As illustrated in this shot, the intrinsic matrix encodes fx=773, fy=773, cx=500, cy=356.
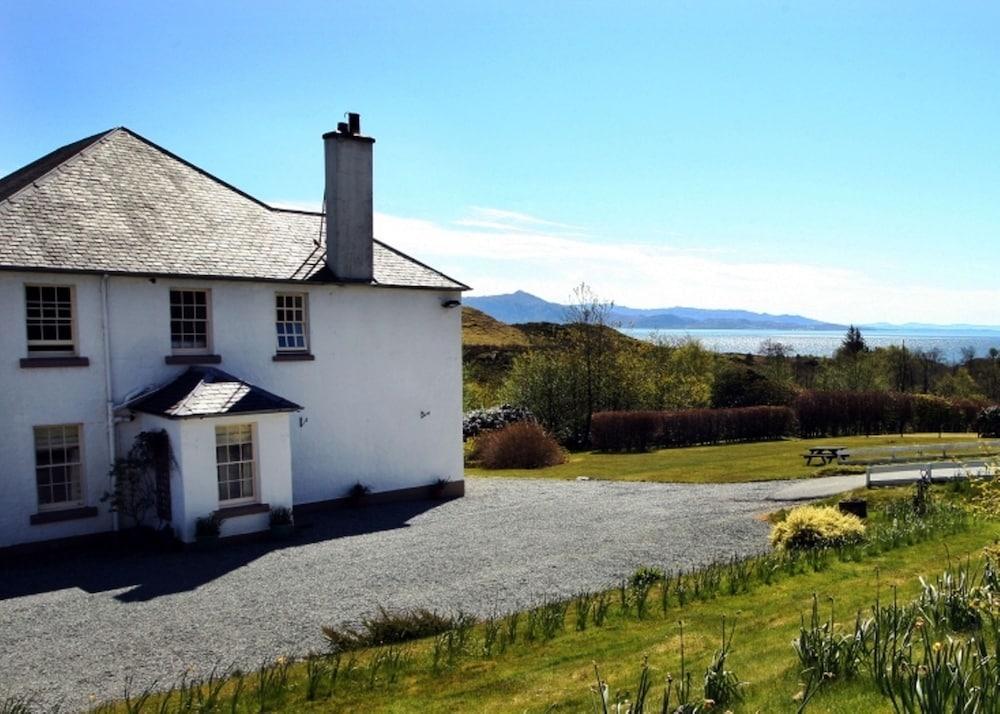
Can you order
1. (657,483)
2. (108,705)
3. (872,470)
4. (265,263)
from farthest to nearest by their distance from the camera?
(657,483), (872,470), (265,263), (108,705)

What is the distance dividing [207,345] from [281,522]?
472 centimetres

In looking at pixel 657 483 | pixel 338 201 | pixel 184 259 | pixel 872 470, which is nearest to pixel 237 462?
pixel 184 259

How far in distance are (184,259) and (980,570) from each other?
16742 mm

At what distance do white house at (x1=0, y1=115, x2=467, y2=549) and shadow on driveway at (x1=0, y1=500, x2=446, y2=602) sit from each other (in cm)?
62

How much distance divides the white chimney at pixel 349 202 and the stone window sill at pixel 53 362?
6.39 meters

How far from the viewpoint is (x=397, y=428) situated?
21.9 m

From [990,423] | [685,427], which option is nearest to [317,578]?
[685,427]

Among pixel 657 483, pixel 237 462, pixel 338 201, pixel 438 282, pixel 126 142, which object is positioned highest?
pixel 126 142

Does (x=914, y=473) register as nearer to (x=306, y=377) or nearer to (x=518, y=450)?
(x=518, y=450)

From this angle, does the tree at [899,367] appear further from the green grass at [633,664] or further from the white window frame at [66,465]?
the white window frame at [66,465]

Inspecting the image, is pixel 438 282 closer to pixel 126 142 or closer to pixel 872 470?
pixel 126 142

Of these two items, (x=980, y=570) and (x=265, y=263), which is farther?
(x=265, y=263)

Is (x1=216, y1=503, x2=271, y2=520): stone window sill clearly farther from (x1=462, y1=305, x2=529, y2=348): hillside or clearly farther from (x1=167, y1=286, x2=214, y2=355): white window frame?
(x1=462, y1=305, x2=529, y2=348): hillside

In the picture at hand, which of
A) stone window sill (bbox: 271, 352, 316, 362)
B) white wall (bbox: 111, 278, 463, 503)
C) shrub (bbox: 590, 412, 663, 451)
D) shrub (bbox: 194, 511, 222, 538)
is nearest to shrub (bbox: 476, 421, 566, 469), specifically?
shrub (bbox: 590, 412, 663, 451)
